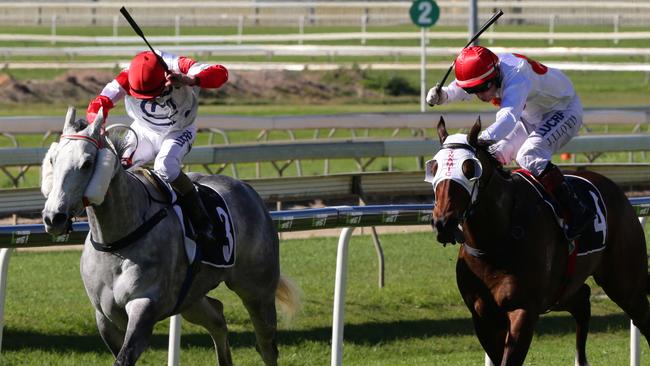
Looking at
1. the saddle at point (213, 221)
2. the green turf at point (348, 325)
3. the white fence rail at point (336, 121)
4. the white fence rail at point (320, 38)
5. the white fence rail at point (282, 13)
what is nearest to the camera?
the saddle at point (213, 221)

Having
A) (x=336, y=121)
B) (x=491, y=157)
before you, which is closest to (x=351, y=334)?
Answer: (x=491, y=157)

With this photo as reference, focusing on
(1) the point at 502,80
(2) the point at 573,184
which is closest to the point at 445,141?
(1) the point at 502,80

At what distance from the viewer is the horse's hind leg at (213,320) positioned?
7566 mm

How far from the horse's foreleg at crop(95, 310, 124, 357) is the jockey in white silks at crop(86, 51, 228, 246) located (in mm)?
624

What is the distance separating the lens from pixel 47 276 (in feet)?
37.6

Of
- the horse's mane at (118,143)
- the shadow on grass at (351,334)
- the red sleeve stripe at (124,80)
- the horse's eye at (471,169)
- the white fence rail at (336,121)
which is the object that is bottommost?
the shadow on grass at (351,334)

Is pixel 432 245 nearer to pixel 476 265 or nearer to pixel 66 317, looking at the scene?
pixel 66 317

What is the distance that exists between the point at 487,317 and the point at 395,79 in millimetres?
22770

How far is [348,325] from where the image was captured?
9961mm

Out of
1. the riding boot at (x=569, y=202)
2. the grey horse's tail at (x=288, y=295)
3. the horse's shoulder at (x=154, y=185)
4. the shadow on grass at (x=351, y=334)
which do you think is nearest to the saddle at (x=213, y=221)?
the horse's shoulder at (x=154, y=185)

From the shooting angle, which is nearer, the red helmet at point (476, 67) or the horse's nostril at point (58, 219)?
the horse's nostril at point (58, 219)

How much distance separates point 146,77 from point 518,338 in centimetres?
226

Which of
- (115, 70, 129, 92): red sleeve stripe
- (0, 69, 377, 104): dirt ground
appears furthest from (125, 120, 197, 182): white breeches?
(0, 69, 377, 104): dirt ground

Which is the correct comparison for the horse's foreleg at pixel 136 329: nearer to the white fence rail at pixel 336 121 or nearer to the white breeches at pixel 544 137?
the white breeches at pixel 544 137
